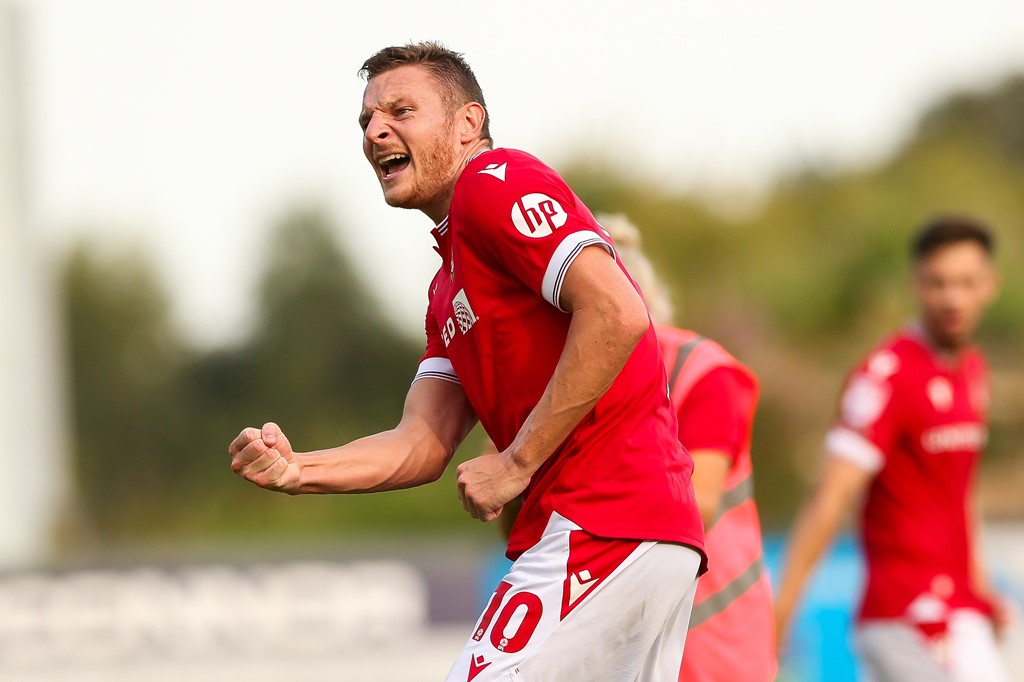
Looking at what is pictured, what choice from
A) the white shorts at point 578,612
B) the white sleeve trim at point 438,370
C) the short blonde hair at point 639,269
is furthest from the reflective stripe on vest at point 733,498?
the white shorts at point 578,612

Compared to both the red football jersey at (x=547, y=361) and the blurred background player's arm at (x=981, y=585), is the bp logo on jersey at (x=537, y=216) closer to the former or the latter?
the red football jersey at (x=547, y=361)

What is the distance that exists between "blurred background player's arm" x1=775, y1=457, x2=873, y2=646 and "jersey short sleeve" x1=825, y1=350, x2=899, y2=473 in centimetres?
5

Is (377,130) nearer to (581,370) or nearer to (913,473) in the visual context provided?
(581,370)

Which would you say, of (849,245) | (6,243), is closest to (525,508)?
(6,243)

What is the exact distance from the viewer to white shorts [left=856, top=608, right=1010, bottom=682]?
6020mm

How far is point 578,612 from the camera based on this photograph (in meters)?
3.49

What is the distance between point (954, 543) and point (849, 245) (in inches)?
932

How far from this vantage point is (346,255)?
112 feet

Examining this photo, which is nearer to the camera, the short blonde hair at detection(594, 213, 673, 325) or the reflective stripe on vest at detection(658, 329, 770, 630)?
the reflective stripe on vest at detection(658, 329, 770, 630)

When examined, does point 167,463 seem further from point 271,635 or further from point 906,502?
point 906,502

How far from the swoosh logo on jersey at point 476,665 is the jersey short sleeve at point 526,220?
87 cm

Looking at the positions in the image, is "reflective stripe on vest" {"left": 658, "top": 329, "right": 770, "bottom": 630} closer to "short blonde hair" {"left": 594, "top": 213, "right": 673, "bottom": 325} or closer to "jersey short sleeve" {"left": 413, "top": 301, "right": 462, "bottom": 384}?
"short blonde hair" {"left": 594, "top": 213, "right": 673, "bottom": 325}

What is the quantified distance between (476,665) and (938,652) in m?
3.24

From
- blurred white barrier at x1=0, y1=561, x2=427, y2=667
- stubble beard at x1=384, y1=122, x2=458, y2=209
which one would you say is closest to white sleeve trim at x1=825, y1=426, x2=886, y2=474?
stubble beard at x1=384, y1=122, x2=458, y2=209
